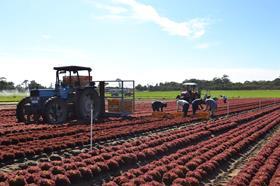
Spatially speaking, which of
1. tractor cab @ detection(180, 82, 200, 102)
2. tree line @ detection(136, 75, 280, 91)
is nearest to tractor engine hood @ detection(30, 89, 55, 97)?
tractor cab @ detection(180, 82, 200, 102)

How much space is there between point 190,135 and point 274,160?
5.39 m

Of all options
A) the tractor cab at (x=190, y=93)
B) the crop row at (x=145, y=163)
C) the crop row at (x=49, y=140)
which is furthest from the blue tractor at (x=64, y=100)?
the tractor cab at (x=190, y=93)

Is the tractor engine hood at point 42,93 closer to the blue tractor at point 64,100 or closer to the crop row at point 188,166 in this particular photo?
the blue tractor at point 64,100

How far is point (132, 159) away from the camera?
11.9m

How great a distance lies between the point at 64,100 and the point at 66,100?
0.14 metres

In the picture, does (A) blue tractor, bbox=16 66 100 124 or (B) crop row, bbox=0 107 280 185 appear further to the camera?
(A) blue tractor, bbox=16 66 100 124

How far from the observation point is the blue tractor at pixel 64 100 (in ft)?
67.8

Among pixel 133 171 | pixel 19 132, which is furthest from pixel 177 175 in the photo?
pixel 19 132

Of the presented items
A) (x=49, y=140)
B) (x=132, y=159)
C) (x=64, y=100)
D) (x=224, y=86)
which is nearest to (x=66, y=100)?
(x=64, y=100)

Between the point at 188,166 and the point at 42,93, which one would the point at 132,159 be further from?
the point at 42,93

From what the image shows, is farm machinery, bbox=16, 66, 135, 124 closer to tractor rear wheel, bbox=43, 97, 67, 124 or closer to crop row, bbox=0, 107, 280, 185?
tractor rear wheel, bbox=43, 97, 67, 124

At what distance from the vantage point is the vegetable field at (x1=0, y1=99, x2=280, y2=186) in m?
9.62

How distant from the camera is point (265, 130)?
1975cm

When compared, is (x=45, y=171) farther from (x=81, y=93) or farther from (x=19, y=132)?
(x=81, y=93)
